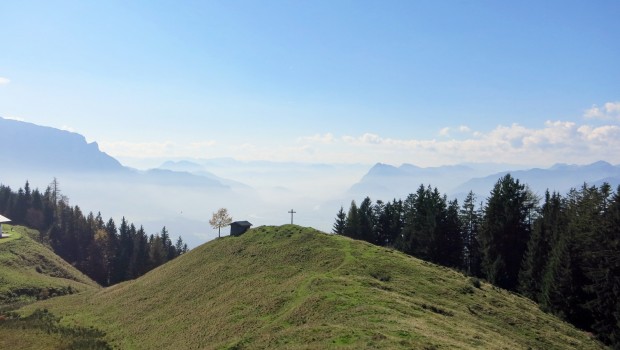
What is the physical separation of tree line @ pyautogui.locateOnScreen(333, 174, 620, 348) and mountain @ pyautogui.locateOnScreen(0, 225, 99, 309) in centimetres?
6732

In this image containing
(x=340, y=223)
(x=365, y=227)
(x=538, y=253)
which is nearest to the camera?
(x=538, y=253)

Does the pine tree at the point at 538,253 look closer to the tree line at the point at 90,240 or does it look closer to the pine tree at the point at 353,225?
the pine tree at the point at 353,225

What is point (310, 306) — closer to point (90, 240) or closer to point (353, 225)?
point (353, 225)

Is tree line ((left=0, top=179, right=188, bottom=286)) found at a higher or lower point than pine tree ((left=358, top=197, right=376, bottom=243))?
lower

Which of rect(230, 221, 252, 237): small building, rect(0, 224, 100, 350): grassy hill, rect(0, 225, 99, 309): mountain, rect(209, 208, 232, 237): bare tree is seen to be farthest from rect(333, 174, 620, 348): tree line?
rect(0, 225, 99, 309): mountain

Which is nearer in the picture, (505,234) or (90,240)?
(505,234)

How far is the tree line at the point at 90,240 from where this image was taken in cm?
13550

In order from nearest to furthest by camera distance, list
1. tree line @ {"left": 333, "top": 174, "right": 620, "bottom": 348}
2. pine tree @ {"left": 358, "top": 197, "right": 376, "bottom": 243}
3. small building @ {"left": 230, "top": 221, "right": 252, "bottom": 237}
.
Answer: tree line @ {"left": 333, "top": 174, "right": 620, "bottom": 348} → small building @ {"left": 230, "top": 221, "right": 252, "bottom": 237} → pine tree @ {"left": 358, "top": 197, "right": 376, "bottom": 243}

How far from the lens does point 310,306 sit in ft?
131

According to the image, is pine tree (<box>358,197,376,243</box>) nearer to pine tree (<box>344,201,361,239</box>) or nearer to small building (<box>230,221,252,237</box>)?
pine tree (<box>344,201,361,239</box>)

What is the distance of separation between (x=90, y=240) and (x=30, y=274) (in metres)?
64.6

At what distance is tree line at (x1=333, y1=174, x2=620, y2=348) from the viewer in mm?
48375

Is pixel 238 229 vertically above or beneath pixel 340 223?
above

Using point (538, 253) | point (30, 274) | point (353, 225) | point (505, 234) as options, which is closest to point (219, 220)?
point (353, 225)
